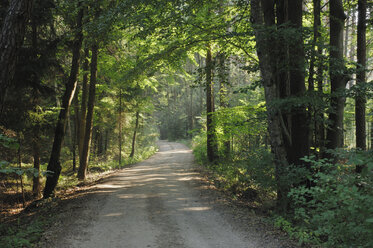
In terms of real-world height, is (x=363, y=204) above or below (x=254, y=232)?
above

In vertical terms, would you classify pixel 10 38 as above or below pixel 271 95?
above

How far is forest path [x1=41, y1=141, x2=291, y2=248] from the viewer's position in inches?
199

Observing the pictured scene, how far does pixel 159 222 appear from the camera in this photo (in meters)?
6.16

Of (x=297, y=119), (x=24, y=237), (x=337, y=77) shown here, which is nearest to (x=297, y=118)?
(x=297, y=119)

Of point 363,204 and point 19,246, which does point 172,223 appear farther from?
point 363,204

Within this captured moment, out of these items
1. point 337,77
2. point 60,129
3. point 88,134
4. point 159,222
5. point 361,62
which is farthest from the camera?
point 88,134

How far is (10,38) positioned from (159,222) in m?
5.34

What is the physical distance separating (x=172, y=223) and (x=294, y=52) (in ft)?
18.9

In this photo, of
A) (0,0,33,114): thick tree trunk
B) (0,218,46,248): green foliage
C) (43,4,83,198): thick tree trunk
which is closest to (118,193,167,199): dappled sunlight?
(0,218,46,248): green foliage

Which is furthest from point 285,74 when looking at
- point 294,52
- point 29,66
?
point 29,66

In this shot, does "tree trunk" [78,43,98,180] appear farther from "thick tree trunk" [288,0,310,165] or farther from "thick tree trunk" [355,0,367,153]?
"thick tree trunk" [355,0,367,153]

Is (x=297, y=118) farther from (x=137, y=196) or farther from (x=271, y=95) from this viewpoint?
(x=137, y=196)

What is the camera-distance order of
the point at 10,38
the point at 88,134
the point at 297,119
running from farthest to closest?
the point at 88,134 → the point at 297,119 → the point at 10,38

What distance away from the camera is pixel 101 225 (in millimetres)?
5977
